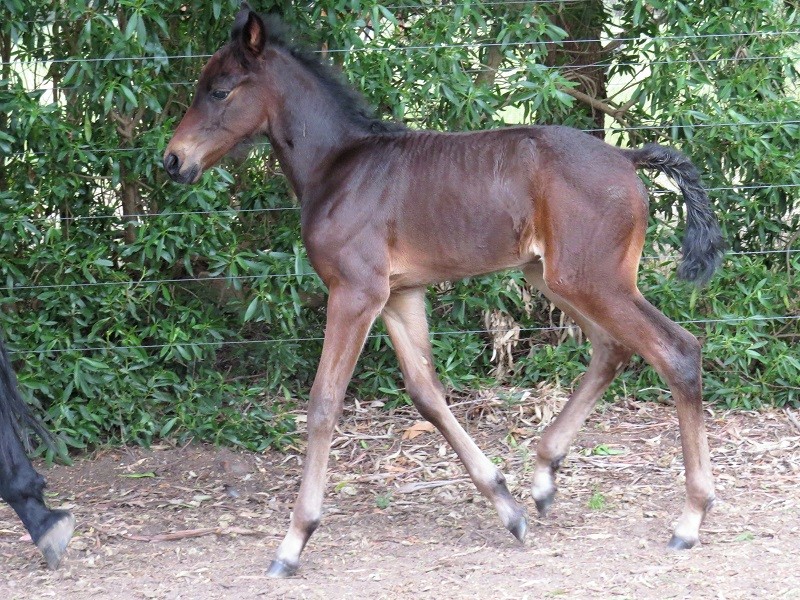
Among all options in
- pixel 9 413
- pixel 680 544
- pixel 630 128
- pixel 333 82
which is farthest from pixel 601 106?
pixel 9 413

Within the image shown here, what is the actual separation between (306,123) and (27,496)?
193cm

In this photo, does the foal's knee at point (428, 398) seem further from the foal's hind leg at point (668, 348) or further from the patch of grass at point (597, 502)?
the patch of grass at point (597, 502)

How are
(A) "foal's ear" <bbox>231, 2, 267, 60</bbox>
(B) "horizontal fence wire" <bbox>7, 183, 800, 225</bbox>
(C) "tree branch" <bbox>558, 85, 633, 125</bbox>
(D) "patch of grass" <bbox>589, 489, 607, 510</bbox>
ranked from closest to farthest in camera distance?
1. (A) "foal's ear" <bbox>231, 2, 267, 60</bbox>
2. (D) "patch of grass" <bbox>589, 489, 607, 510</bbox>
3. (B) "horizontal fence wire" <bbox>7, 183, 800, 225</bbox>
4. (C) "tree branch" <bbox>558, 85, 633, 125</bbox>

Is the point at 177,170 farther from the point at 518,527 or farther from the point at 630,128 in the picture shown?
the point at 630,128

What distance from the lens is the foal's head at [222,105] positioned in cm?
432

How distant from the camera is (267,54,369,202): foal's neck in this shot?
439 cm

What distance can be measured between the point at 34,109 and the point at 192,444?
6.42 ft

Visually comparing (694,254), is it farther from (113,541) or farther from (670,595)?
(113,541)

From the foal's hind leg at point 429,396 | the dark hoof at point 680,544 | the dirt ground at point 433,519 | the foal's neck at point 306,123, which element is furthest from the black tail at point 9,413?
the dark hoof at point 680,544

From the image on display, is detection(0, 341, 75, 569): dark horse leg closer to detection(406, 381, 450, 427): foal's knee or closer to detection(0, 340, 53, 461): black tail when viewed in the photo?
detection(0, 340, 53, 461): black tail

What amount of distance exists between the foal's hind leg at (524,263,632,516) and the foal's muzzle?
1.51m

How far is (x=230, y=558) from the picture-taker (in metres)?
4.12

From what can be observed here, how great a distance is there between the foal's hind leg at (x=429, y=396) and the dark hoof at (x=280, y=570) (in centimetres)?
89

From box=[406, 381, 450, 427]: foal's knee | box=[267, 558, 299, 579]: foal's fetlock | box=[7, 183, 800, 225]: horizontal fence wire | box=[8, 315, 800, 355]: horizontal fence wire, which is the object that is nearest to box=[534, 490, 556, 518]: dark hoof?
box=[406, 381, 450, 427]: foal's knee
